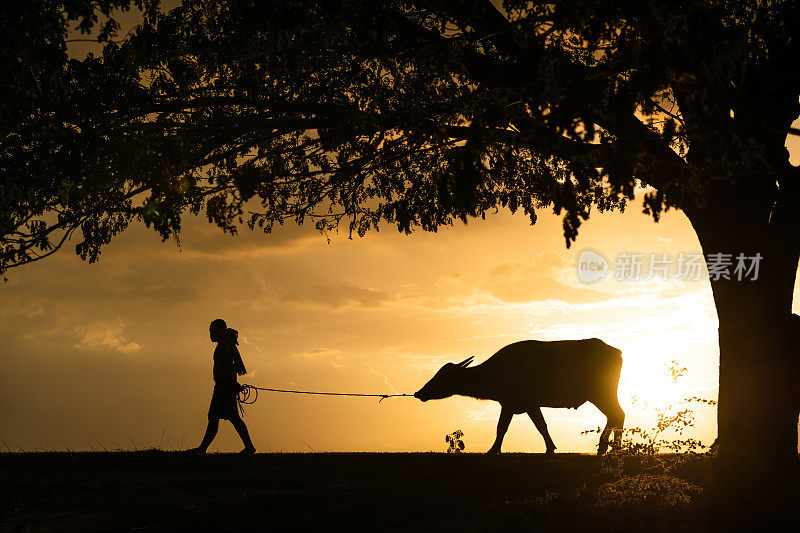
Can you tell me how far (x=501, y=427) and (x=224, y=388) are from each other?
566 centimetres

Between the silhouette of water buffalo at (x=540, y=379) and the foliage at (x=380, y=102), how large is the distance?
613cm

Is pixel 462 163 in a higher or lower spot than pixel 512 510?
higher

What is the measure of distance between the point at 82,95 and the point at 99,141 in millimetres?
639

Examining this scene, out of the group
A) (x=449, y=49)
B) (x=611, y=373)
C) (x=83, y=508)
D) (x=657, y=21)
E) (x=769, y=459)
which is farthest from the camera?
(x=611, y=373)

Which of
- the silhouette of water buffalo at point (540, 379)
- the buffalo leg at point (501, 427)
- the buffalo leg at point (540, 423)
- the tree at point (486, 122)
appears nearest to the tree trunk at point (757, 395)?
the tree at point (486, 122)

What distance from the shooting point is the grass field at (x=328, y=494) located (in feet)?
33.6

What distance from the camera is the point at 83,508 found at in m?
11.2

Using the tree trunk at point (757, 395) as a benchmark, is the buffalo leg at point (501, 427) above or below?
below

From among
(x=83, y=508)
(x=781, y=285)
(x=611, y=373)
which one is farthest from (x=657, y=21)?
(x=611, y=373)

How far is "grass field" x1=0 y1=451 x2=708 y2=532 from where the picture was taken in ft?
33.6

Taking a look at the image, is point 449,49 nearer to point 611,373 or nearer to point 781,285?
point 781,285

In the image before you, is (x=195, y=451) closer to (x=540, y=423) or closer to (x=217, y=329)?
(x=217, y=329)

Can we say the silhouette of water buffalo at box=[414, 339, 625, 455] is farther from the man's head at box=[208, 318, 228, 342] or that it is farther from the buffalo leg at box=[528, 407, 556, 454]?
the man's head at box=[208, 318, 228, 342]

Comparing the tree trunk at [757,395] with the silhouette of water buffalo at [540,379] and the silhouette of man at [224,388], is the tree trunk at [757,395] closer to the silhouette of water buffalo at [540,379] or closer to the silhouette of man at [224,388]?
the silhouette of water buffalo at [540,379]
